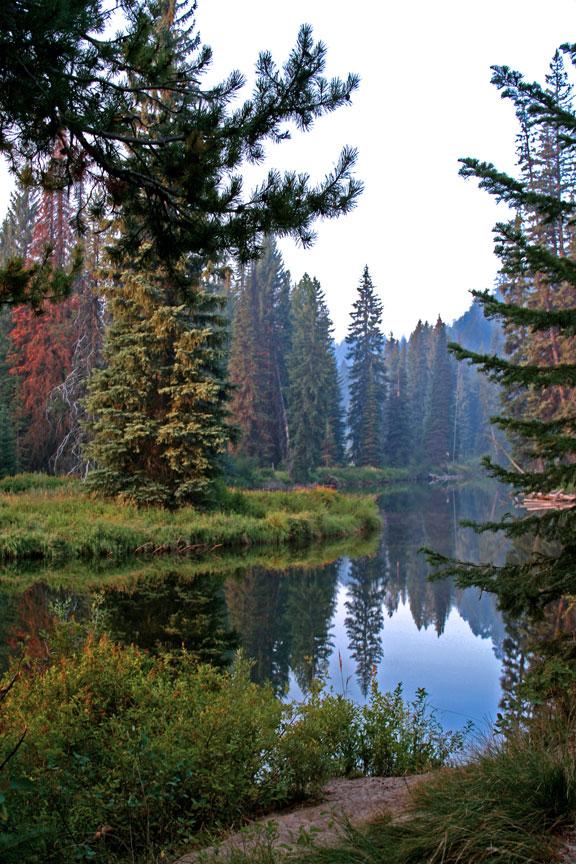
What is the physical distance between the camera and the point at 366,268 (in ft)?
176

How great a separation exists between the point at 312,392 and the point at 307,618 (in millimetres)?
33957

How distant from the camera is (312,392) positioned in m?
46.3

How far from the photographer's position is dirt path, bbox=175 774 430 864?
3.50 metres

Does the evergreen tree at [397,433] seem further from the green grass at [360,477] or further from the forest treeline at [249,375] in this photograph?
the green grass at [360,477]

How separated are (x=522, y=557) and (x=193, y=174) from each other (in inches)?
687

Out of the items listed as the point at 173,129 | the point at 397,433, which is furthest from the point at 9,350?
the point at 397,433

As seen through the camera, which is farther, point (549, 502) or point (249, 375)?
point (249, 375)

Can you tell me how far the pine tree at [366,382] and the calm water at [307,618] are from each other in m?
33.4

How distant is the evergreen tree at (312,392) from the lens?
44375mm

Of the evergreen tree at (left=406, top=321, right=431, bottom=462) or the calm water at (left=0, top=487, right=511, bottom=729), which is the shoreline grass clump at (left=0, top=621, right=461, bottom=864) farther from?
the evergreen tree at (left=406, top=321, right=431, bottom=462)

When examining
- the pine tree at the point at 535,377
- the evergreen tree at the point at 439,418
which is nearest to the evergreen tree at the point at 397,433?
the evergreen tree at the point at 439,418

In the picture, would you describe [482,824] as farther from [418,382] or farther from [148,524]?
[418,382]

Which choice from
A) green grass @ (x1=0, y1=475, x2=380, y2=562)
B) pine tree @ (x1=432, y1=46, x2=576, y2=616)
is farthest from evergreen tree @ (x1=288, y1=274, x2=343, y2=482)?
pine tree @ (x1=432, y1=46, x2=576, y2=616)

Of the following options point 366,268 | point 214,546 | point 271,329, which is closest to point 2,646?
point 214,546
